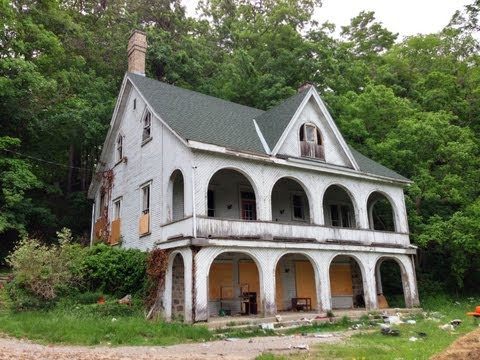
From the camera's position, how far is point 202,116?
19484mm

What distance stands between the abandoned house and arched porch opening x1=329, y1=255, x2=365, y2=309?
67 millimetres

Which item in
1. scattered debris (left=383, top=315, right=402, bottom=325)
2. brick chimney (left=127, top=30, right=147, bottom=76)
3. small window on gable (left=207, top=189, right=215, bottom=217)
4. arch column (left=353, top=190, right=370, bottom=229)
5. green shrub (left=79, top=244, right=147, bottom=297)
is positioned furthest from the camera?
brick chimney (left=127, top=30, right=147, bottom=76)

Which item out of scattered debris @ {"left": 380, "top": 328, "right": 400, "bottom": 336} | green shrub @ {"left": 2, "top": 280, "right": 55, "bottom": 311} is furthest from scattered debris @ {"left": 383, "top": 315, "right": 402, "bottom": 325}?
green shrub @ {"left": 2, "top": 280, "right": 55, "bottom": 311}

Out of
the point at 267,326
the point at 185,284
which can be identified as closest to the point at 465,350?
the point at 267,326

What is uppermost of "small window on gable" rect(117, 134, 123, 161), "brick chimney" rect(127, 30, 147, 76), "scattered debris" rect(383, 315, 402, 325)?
"brick chimney" rect(127, 30, 147, 76)

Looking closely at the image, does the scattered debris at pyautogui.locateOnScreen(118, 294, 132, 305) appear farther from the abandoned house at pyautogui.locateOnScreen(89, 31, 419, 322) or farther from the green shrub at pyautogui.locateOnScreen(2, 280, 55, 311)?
the green shrub at pyautogui.locateOnScreen(2, 280, 55, 311)

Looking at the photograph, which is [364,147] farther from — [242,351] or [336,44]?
[242,351]

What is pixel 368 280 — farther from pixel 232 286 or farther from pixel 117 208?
pixel 117 208

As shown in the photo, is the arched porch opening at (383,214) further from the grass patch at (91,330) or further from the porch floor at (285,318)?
the grass patch at (91,330)

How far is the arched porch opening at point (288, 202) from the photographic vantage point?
2148 cm

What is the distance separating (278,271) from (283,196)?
3.70 metres

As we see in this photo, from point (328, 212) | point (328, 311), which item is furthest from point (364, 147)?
point (328, 311)

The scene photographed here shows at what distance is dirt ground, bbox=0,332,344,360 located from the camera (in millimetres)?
8992

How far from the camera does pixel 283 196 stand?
21.7m
